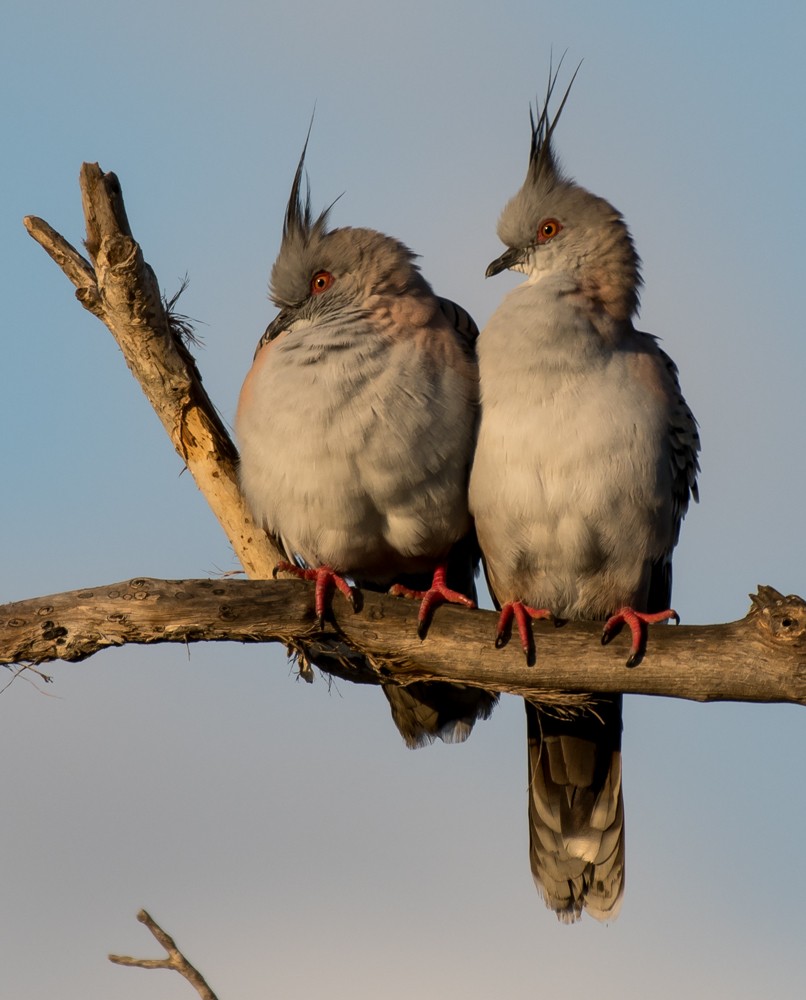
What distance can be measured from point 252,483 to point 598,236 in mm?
2195

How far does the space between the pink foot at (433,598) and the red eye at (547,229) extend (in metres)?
1.82

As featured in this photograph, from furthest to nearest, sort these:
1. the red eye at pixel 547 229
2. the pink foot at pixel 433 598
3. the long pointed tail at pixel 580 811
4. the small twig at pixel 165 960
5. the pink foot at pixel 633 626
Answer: the long pointed tail at pixel 580 811 → the red eye at pixel 547 229 → the pink foot at pixel 433 598 → the pink foot at pixel 633 626 → the small twig at pixel 165 960

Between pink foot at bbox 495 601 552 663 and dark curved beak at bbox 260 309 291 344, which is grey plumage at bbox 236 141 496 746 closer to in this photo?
dark curved beak at bbox 260 309 291 344

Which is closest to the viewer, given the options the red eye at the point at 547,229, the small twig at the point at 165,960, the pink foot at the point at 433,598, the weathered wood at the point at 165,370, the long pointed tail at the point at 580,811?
the small twig at the point at 165,960

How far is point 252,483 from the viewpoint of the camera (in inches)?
269

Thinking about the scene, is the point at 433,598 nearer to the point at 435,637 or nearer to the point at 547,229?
the point at 435,637

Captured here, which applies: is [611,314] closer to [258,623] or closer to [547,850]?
[258,623]

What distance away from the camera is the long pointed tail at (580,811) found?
24.3 feet

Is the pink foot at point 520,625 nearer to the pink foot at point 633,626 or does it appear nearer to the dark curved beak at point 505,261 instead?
the pink foot at point 633,626

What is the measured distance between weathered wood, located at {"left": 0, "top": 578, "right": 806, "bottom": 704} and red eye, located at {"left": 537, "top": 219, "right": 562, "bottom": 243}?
80.6 inches

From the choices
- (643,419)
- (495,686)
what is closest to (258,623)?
(495,686)

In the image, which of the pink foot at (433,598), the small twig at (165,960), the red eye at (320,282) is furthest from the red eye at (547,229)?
the small twig at (165,960)

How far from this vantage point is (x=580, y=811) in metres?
7.45

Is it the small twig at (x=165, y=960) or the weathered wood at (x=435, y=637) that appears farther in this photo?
the weathered wood at (x=435, y=637)
